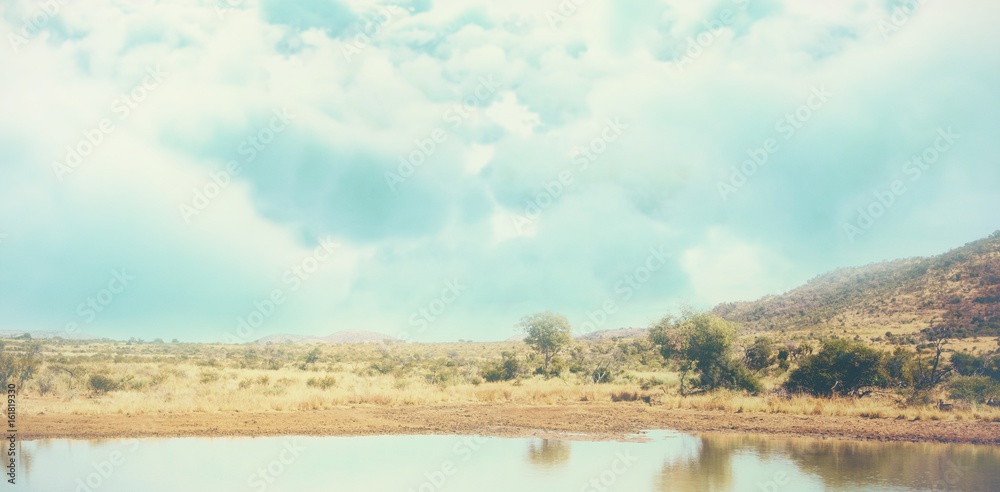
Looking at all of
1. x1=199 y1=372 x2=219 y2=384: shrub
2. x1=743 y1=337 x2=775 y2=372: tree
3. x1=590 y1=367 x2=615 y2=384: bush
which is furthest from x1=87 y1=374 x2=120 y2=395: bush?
x1=743 y1=337 x2=775 y2=372: tree

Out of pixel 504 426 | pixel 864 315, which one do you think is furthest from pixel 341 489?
pixel 864 315

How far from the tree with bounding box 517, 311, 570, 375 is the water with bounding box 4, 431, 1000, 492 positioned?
28.3 m

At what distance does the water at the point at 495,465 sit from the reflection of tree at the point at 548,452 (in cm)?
4

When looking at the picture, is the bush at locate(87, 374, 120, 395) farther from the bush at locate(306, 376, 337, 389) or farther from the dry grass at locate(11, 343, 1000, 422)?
the bush at locate(306, 376, 337, 389)

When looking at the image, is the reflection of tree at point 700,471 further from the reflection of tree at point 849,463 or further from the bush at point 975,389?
the bush at point 975,389

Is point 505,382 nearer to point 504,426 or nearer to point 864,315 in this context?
point 504,426

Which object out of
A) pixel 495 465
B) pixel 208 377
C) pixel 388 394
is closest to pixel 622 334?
pixel 208 377

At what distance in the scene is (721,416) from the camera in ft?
94.2

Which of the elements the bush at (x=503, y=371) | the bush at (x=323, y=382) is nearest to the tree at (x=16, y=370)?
the bush at (x=323, y=382)

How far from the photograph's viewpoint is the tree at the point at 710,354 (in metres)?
34.9

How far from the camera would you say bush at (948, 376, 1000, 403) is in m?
28.6

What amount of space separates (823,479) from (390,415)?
57.3 feet

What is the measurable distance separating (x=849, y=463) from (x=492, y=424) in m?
12.8

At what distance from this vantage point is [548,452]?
2094 cm
